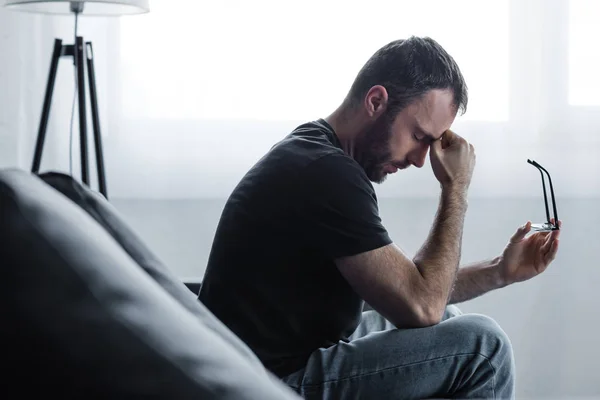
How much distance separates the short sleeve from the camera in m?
1.45

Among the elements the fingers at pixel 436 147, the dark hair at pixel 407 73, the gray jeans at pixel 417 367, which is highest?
the dark hair at pixel 407 73

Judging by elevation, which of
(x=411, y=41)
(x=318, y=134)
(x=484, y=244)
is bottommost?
(x=484, y=244)

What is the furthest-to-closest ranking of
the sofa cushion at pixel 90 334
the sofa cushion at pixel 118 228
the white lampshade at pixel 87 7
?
the white lampshade at pixel 87 7
the sofa cushion at pixel 118 228
the sofa cushion at pixel 90 334

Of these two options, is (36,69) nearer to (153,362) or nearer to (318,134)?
(318,134)

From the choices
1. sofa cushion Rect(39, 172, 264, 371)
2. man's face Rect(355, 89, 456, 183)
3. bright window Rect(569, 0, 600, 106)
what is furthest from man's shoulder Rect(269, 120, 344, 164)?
bright window Rect(569, 0, 600, 106)

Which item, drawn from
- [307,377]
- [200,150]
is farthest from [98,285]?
[200,150]

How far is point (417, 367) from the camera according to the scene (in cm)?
139

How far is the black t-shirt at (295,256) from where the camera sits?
4.79 ft

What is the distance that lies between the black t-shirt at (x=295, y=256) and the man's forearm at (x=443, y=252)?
0.45 feet

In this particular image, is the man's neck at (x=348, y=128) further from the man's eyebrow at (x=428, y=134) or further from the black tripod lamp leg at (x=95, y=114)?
the black tripod lamp leg at (x=95, y=114)

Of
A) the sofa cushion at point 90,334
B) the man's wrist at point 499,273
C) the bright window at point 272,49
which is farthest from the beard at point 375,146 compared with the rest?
the sofa cushion at point 90,334

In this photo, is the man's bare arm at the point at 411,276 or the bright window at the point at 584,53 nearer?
the man's bare arm at the point at 411,276

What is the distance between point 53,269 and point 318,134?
4.32 feet

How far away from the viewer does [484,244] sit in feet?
9.69
